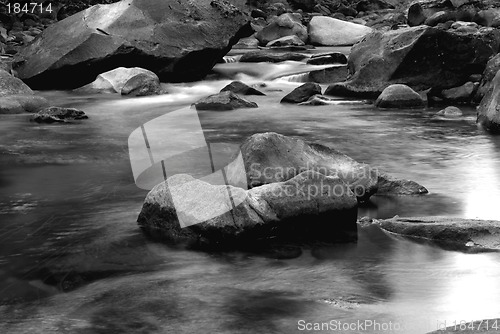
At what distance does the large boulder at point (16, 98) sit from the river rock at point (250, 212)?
659cm

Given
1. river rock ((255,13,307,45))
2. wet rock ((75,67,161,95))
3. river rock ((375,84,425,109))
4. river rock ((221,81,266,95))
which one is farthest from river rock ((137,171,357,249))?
river rock ((255,13,307,45))

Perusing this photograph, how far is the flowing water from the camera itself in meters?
3.67

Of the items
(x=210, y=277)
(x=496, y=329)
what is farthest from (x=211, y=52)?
(x=496, y=329)

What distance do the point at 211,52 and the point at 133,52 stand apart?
1.56m

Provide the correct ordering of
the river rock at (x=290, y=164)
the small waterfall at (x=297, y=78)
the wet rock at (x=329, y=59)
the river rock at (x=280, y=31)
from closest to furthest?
the river rock at (x=290, y=164), the small waterfall at (x=297, y=78), the wet rock at (x=329, y=59), the river rock at (x=280, y=31)

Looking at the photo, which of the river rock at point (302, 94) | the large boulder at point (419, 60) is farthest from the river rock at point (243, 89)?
the large boulder at point (419, 60)

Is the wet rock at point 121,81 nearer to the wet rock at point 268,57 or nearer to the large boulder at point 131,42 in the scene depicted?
the large boulder at point 131,42

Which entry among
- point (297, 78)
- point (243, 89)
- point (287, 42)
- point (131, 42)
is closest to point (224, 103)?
point (243, 89)

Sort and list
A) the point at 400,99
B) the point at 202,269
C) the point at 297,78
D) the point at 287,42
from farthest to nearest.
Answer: the point at 287,42
the point at 297,78
the point at 400,99
the point at 202,269

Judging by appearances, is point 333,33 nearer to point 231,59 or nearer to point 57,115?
point 231,59

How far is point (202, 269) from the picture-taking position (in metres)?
4.35

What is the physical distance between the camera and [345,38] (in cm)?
2122

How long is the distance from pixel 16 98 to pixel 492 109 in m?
6.72

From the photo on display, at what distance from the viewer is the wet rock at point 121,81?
509 inches
